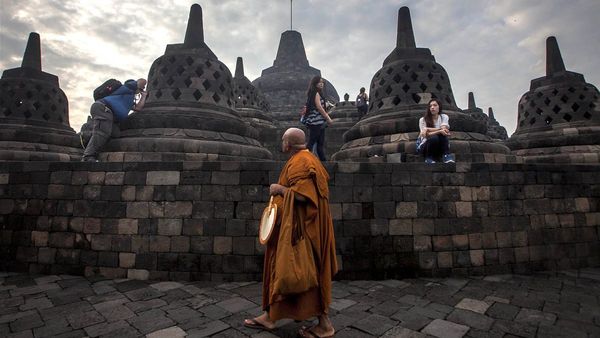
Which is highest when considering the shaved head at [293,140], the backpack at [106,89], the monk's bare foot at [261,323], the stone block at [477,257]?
the backpack at [106,89]

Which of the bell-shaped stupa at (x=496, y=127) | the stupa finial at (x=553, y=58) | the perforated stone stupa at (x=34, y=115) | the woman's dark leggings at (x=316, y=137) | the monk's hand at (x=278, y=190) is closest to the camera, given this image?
the monk's hand at (x=278, y=190)

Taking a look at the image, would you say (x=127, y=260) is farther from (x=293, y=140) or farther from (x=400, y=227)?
(x=400, y=227)

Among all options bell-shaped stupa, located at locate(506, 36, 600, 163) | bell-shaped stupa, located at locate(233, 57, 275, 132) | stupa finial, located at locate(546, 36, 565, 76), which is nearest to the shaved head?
bell-shaped stupa, located at locate(233, 57, 275, 132)

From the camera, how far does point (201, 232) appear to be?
15.6 ft

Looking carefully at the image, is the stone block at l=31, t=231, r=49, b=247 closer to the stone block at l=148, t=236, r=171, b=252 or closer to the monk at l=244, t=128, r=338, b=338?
the stone block at l=148, t=236, r=171, b=252

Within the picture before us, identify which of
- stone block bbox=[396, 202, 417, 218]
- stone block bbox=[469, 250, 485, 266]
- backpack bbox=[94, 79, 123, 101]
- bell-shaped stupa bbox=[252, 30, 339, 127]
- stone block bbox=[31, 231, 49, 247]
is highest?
bell-shaped stupa bbox=[252, 30, 339, 127]

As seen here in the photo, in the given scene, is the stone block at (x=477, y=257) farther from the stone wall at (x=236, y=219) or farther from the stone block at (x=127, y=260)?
Answer: the stone block at (x=127, y=260)

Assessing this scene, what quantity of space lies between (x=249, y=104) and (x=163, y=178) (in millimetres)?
9897

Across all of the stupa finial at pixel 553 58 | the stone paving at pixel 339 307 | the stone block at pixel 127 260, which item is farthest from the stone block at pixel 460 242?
the stupa finial at pixel 553 58

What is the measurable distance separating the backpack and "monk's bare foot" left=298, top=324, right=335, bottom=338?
606cm

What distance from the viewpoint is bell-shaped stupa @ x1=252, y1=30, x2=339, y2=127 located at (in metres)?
25.4

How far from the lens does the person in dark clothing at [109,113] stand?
5.94m

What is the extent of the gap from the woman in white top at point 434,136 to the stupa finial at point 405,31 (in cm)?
386

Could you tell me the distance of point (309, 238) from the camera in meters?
2.78
